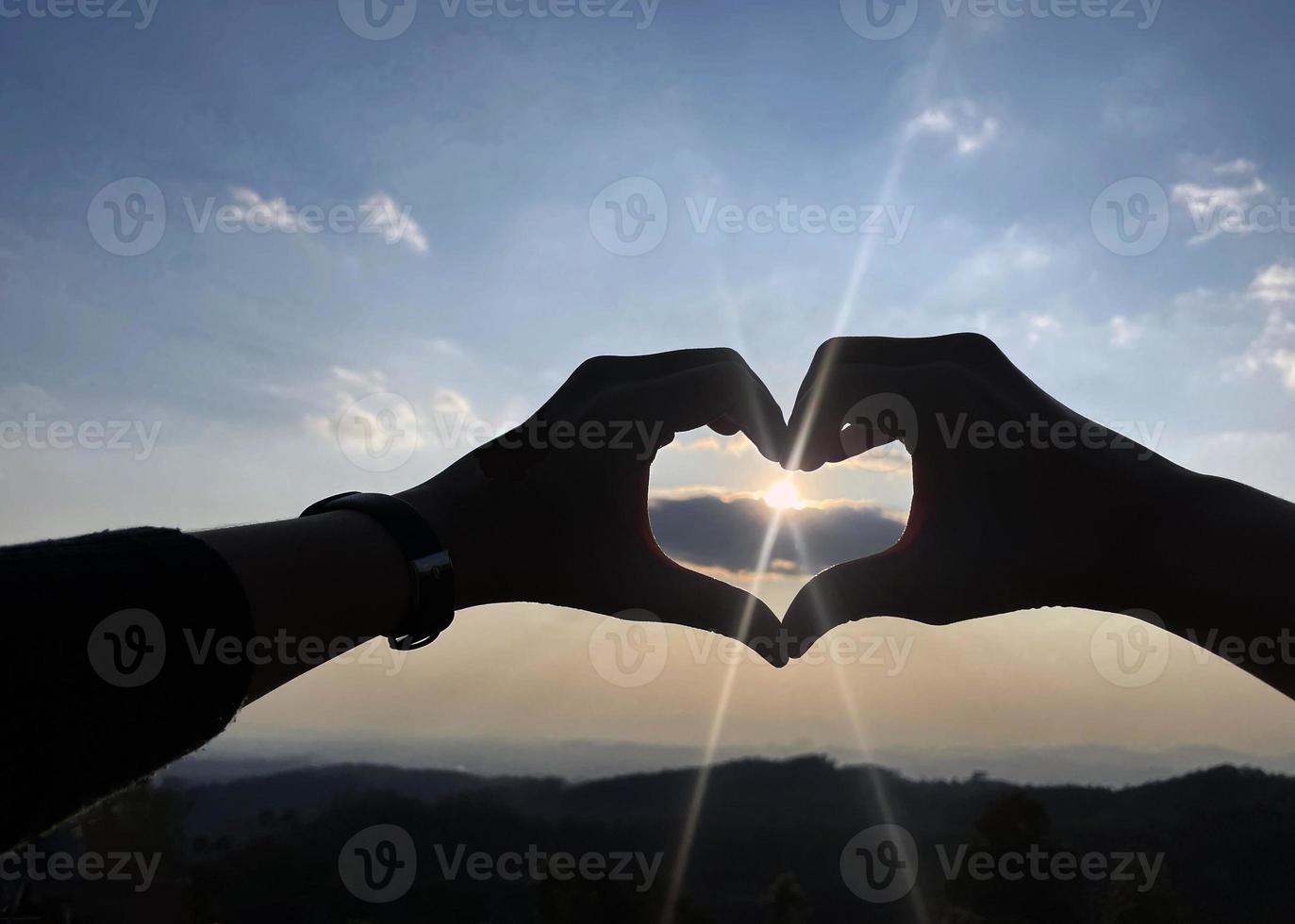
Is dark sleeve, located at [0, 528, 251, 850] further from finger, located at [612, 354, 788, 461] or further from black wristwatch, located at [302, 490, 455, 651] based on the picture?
finger, located at [612, 354, 788, 461]

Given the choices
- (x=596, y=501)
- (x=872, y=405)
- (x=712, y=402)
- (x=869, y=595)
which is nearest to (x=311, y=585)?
(x=596, y=501)

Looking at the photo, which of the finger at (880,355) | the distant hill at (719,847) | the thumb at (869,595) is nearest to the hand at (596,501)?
the thumb at (869,595)

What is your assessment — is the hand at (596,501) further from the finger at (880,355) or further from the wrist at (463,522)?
the finger at (880,355)

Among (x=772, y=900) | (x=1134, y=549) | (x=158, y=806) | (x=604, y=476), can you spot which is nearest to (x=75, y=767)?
(x=604, y=476)

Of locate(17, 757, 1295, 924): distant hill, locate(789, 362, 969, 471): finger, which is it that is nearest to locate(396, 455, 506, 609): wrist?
locate(789, 362, 969, 471): finger

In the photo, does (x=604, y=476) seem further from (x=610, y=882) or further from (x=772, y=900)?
(x=772, y=900)

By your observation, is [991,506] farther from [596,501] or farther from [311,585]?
[311,585]
